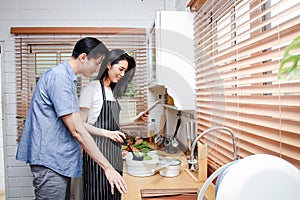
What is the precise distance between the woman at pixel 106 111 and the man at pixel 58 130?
0.10m

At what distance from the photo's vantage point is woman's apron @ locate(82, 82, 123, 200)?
1.76m

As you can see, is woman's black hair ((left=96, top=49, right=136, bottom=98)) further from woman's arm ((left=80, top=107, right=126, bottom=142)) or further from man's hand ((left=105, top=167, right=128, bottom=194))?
man's hand ((left=105, top=167, right=128, bottom=194))

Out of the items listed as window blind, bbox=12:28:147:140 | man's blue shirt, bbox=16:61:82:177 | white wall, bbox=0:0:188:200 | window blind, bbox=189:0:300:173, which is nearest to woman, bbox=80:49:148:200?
man's blue shirt, bbox=16:61:82:177

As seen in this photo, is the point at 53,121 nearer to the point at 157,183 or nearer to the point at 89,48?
the point at 89,48

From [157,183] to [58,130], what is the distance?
60cm

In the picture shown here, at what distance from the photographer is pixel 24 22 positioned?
288 cm

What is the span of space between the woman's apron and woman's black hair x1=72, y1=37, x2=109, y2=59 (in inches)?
6.8

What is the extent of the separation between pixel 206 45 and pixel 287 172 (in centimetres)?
119

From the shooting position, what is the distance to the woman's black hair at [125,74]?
1659 millimetres

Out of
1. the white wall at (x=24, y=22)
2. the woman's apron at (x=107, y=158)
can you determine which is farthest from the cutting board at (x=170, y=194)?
the white wall at (x=24, y=22)

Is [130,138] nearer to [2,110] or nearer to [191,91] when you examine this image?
[191,91]

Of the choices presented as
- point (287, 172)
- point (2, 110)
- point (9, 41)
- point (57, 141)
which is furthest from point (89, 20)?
point (287, 172)

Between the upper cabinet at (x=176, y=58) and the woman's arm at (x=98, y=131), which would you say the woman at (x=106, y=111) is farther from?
the upper cabinet at (x=176, y=58)

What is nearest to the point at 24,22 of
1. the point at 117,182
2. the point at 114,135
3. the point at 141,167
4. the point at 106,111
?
the point at 106,111
